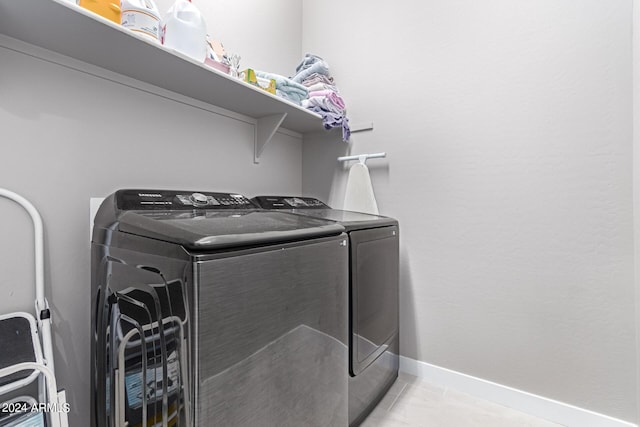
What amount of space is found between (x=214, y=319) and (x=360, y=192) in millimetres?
1492

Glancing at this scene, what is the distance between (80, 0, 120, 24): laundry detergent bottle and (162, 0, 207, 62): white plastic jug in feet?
0.58

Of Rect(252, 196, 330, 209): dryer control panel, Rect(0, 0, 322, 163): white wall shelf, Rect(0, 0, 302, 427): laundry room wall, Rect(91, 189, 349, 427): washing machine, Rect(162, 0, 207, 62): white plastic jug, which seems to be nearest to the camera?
Rect(91, 189, 349, 427): washing machine

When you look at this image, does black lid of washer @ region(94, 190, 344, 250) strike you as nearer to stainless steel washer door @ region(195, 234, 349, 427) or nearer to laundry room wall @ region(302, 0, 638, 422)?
stainless steel washer door @ region(195, 234, 349, 427)

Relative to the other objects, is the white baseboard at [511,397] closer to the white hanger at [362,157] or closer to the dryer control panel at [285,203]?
the dryer control panel at [285,203]

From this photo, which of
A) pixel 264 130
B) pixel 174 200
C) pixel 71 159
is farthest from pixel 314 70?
pixel 71 159

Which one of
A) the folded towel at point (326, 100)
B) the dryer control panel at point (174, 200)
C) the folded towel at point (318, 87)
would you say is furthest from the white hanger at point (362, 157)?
the dryer control panel at point (174, 200)

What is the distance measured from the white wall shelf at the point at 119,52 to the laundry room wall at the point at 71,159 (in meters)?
0.06

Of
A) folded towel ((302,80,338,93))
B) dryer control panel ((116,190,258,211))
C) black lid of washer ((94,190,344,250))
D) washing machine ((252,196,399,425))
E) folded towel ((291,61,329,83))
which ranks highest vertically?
folded towel ((291,61,329,83))

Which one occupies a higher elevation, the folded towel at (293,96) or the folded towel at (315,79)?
the folded towel at (315,79)

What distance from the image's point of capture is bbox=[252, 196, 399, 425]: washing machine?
4.47ft

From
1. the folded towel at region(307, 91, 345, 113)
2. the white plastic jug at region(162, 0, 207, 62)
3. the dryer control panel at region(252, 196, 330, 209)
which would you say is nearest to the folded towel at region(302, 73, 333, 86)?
the folded towel at region(307, 91, 345, 113)

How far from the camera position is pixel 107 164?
124cm

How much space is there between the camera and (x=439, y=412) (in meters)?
1.56

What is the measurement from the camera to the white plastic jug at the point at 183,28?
3.83 feet
